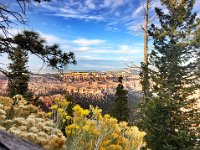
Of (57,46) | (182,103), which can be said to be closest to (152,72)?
(182,103)

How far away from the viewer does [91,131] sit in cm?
538

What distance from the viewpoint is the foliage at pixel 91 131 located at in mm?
4895

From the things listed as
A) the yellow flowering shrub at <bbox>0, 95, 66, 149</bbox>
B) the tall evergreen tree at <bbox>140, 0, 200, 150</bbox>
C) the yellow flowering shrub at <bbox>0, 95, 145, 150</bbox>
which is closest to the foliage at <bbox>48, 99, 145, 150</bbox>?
the yellow flowering shrub at <bbox>0, 95, 145, 150</bbox>

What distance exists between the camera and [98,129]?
18.9ft

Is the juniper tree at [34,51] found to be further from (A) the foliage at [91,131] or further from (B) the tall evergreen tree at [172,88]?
(B) the tall evergreen tree at [172,88]

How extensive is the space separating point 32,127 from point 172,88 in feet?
65.8

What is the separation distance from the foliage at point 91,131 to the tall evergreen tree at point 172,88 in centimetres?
1403

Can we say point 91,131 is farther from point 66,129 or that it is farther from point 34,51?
point 34,51

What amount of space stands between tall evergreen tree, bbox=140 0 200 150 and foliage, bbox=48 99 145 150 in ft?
46.0

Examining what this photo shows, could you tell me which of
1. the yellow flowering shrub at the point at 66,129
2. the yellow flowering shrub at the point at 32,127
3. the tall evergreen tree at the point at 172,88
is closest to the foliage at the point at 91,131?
the yellow flowering shrub at the point at 66,129

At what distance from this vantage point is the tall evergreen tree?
2077cm

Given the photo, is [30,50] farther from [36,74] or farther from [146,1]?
[146,1]

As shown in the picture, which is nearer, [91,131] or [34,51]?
[91,131]

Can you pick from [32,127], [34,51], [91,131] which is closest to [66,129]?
[91,131]
